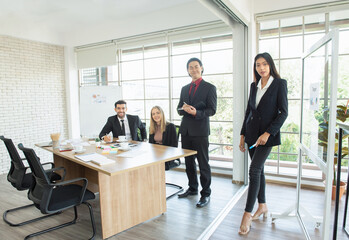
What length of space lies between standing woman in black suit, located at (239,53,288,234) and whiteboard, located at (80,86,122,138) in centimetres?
359

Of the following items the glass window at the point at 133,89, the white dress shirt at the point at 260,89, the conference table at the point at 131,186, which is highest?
the glass window at the point at 133,89

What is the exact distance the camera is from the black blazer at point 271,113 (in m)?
2.40

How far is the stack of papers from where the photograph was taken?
2330 millimetres

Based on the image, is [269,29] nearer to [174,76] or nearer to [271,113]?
[174,76]

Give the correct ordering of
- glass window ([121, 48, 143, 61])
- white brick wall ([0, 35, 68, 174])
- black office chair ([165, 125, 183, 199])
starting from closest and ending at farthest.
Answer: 1. black office chair ([165, 125, 183, 199])
2. white brick wall ([0, 35, 68, 174])
3. glass window ([121, 48, 143, 61])

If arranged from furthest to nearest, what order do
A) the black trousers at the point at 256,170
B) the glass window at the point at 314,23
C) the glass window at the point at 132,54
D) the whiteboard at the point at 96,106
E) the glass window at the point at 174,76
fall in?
the whiteboard at the point at 96,106 < the glass window at the point at 132,54 < the glass window at the point at 174,76 < the glass window at the point at 314,23 < the black trousers at the point at 256,170

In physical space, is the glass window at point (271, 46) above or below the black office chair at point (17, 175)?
above

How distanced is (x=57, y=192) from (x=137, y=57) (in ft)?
11.9

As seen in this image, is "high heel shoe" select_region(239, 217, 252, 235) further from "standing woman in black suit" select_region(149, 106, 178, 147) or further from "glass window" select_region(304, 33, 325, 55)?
"glass window" select_region(304, 33, 325, 55)

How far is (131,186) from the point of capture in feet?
8.60

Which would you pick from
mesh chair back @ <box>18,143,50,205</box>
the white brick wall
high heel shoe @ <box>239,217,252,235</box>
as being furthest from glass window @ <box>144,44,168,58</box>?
high heel shoe @ <box>239,217,252,235</box>

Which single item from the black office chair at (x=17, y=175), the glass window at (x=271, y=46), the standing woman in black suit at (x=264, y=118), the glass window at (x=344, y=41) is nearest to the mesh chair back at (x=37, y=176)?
the black office chair at (x=17, y=175)

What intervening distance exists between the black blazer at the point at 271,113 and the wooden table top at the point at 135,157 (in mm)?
706

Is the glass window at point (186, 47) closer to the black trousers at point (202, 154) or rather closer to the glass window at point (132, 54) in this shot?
the glass window at point (132, 54)
